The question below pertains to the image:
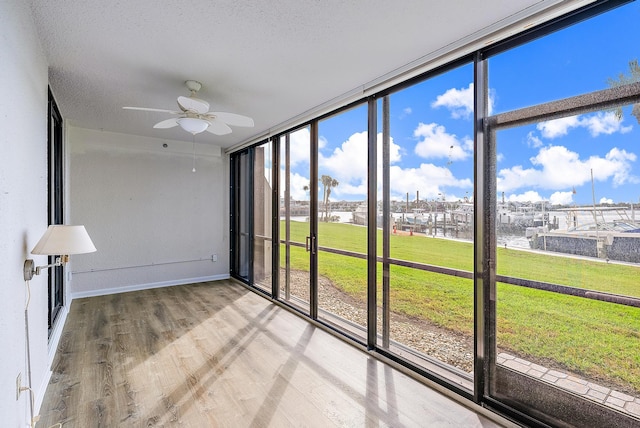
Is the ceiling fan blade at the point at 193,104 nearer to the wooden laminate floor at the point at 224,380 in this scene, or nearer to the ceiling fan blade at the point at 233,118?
the ceiling fan blade at the point at 233,118

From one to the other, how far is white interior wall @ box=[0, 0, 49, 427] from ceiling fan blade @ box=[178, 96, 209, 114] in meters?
0.91

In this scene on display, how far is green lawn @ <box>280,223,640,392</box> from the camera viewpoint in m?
1.68

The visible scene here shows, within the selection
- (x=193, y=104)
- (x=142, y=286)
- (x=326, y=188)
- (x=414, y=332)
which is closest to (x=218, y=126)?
(x=193, y=104)

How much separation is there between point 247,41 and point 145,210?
421cm

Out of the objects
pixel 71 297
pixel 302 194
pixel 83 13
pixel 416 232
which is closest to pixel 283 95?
pixel 302 194

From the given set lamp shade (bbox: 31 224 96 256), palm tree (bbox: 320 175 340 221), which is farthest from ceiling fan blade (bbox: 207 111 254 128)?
lamp shade (bbox: 31 224 96 256)

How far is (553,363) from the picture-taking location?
192 cm

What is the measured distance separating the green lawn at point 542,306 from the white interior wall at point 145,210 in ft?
14.1

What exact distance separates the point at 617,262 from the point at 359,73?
7.52ft

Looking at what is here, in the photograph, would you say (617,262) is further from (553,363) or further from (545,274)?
(553,363)

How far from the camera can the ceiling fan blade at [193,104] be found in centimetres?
253

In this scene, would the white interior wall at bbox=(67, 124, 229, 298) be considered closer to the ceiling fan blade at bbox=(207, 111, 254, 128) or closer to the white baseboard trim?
the white baseboard trim

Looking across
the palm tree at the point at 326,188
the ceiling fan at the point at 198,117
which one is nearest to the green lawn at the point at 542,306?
the palm tree at the point at 326,188

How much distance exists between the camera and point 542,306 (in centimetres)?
197
